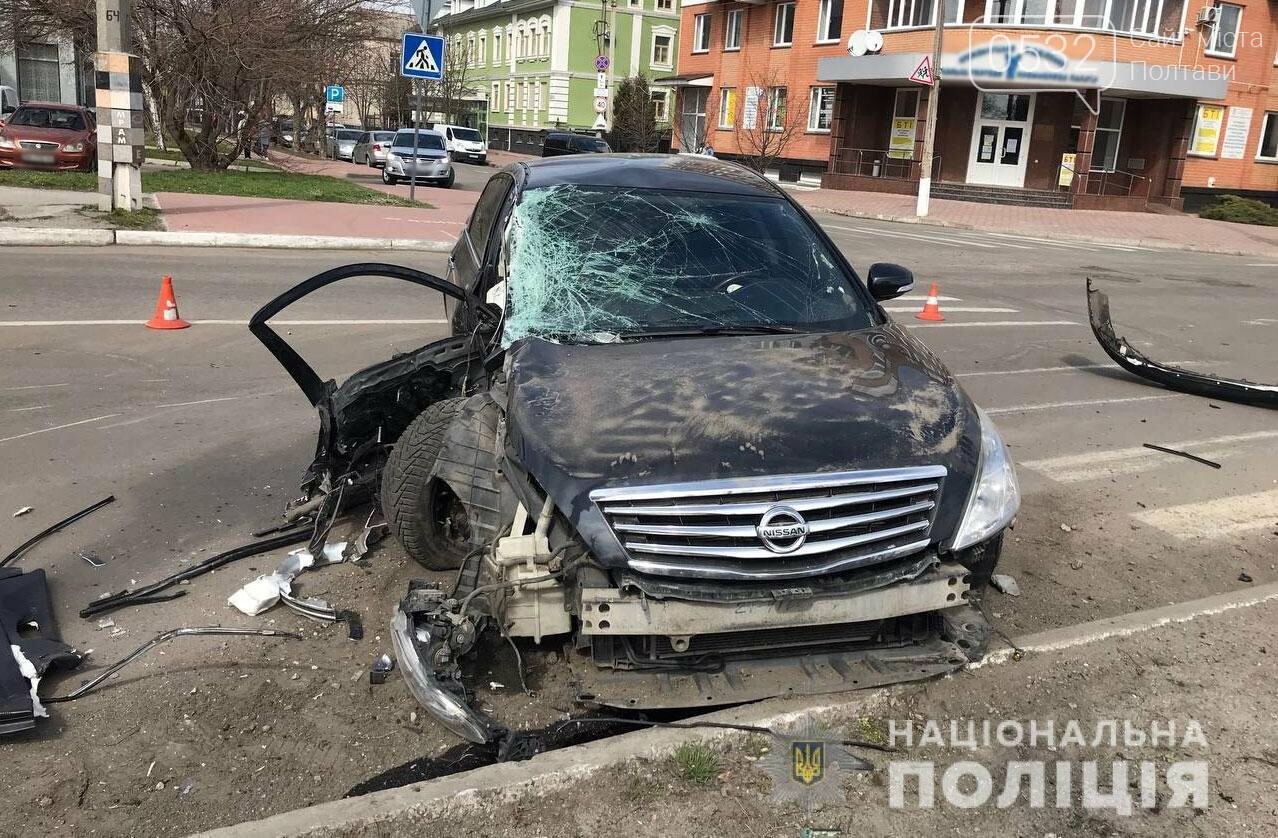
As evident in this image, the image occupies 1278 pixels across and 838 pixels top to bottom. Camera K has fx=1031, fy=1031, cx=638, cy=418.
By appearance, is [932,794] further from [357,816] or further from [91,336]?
[91,336]

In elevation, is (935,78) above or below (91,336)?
above

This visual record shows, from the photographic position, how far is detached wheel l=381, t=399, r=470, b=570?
4.18 meters

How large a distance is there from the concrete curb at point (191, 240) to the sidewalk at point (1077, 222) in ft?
45.4

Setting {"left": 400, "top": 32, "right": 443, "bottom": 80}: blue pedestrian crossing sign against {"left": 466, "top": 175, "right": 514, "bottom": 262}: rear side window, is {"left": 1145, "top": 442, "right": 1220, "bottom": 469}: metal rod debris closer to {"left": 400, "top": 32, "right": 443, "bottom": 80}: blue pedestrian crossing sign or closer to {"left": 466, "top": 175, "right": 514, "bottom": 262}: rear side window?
{"left": 466, "top": 175, "right": 514, "bottom": 262}: rear side window

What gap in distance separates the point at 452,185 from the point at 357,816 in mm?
29952

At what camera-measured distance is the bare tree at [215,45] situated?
890 inches

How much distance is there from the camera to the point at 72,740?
3.27m

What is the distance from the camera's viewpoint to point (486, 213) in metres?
5.92

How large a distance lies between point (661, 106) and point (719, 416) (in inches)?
2276

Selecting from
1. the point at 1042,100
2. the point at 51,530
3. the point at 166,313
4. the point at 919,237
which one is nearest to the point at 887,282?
the point at 51,530

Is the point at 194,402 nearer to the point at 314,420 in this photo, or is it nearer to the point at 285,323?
the point at 314,420

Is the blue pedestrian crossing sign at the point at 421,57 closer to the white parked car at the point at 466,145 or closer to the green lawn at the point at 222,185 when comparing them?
the green lawn at the point at 222,185

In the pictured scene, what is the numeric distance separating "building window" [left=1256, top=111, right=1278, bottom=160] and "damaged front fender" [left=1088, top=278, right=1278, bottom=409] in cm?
3582

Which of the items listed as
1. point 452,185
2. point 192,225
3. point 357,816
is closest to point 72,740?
point 357,816
